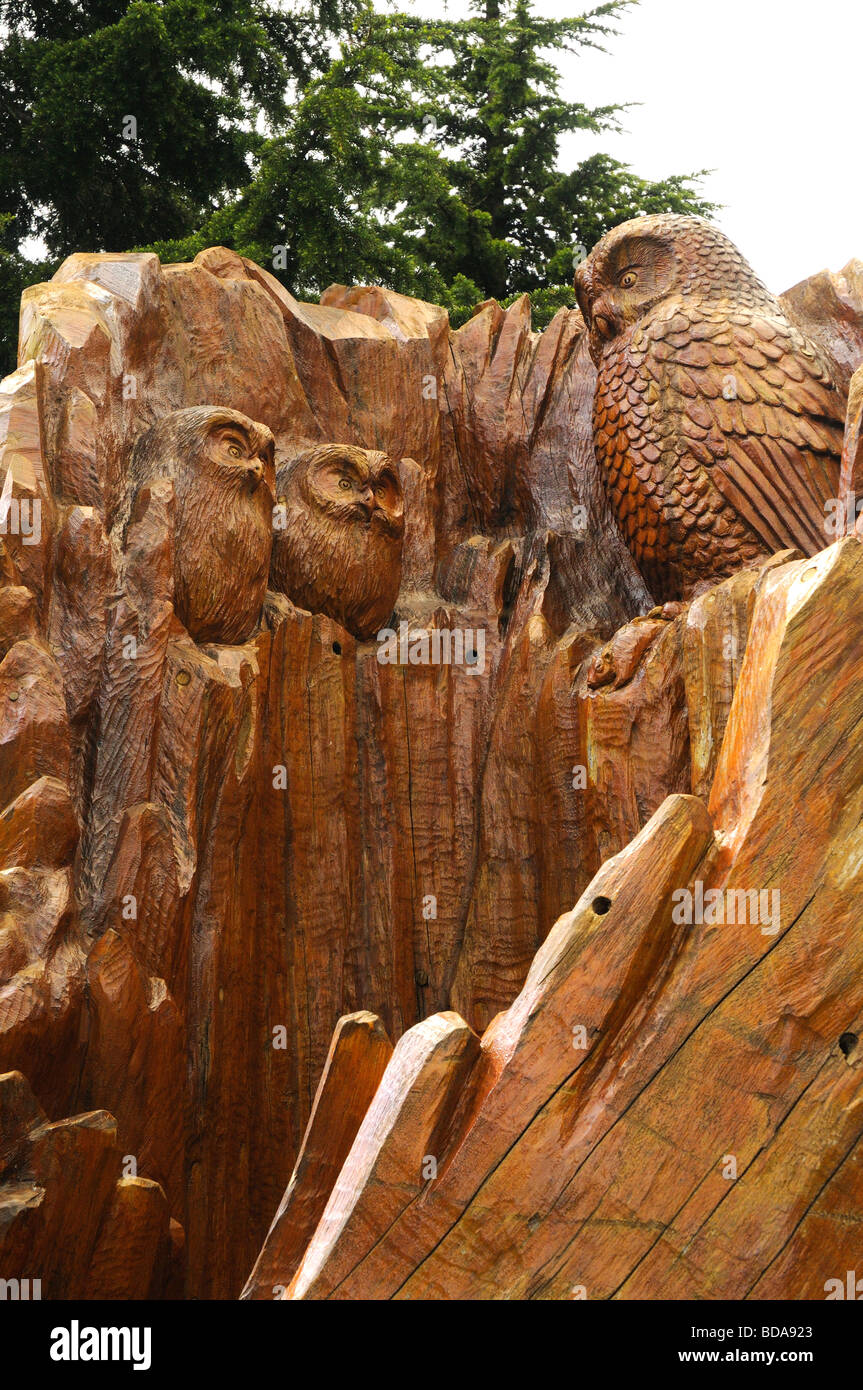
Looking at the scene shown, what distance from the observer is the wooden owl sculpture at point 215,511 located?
13.9ft

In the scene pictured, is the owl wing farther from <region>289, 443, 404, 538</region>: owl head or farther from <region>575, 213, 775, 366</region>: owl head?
<region>289, 443, 404, 538</region>: owl head

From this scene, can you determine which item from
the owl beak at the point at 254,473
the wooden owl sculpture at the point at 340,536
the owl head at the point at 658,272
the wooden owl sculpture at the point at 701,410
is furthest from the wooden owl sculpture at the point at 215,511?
the owl head at the point at 658,272

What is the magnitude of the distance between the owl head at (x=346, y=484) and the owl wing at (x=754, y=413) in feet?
3.15

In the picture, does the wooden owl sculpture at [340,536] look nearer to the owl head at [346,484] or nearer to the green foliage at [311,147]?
the owl head at [346,484]

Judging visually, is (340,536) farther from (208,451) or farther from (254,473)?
(208,451)

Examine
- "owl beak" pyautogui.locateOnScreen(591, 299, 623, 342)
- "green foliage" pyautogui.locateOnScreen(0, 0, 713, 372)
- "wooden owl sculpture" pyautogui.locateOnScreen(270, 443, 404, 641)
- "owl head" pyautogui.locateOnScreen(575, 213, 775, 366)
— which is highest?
"green foliage" pyautogui.locateOnScreen(0, 0, 713, 372)

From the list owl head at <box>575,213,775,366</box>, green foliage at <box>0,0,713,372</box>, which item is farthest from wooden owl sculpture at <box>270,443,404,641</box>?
green foliage at <box>0,0,713,372</box>

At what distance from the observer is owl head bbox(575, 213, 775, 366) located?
15.4ft

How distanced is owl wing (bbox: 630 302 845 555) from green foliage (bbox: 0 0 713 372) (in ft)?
9.10

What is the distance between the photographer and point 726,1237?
8.88 feet

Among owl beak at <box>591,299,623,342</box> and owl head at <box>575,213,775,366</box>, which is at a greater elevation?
owl head at <box>575,213,775,366</box>

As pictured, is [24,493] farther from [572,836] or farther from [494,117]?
[494,117]

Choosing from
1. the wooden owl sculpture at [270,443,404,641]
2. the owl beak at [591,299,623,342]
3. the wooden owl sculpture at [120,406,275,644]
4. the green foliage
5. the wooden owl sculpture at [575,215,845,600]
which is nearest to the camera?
the wooden owl sculpture at [120,406,275,644]

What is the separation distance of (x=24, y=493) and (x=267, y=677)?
3.06ft
